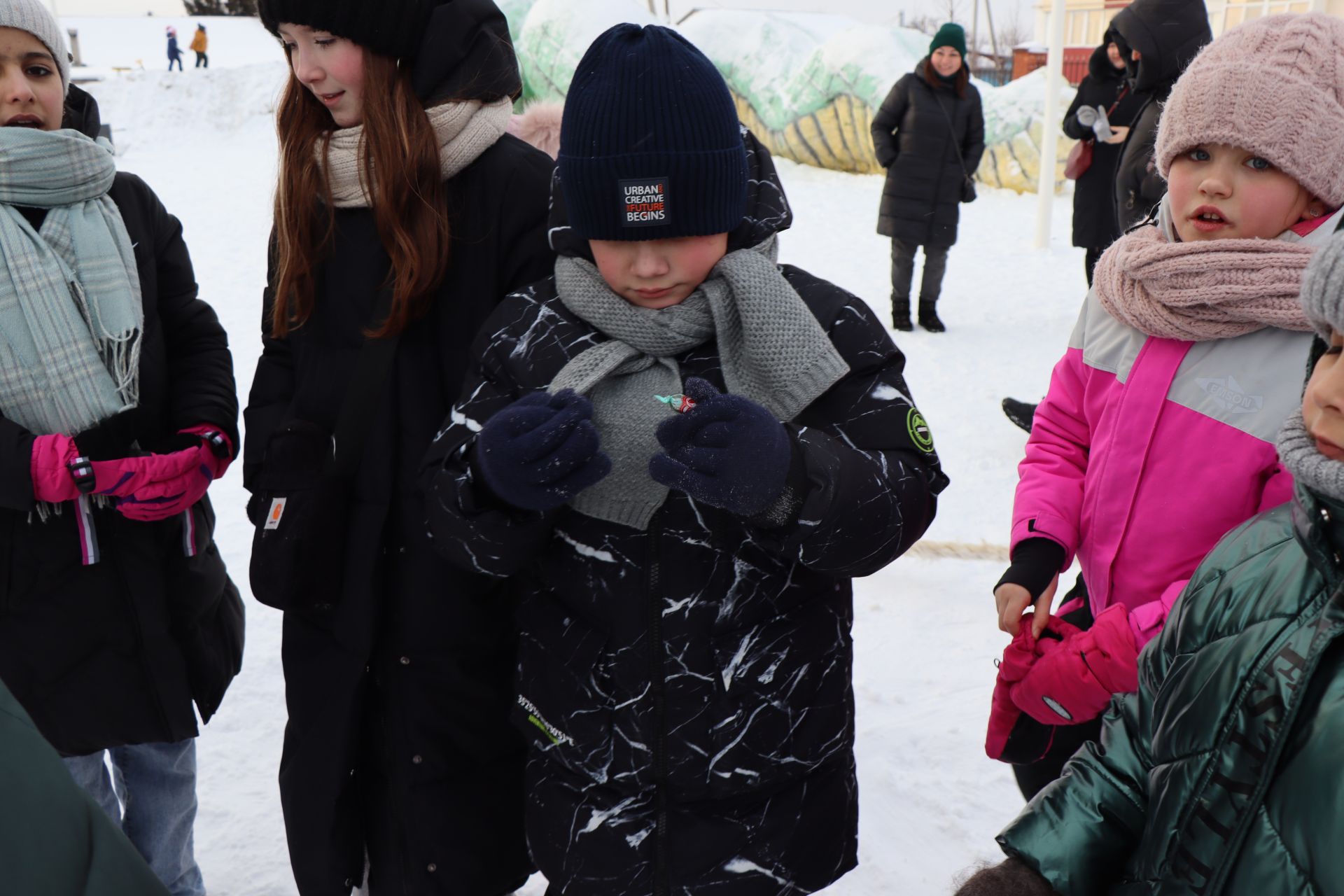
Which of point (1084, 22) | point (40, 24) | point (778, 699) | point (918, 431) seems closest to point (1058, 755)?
point (778, 699)

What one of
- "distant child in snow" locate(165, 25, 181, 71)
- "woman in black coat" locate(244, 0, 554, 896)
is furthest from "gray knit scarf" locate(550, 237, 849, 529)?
"distant child in snow" locate(165, 25, 181, 71)

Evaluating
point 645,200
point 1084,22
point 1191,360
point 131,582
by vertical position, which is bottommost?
point 1084,22

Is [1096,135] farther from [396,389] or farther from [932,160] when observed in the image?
[396,389]

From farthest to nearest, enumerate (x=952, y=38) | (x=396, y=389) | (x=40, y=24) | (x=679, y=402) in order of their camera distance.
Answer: (x=952, y=38) → (x=40, y=24) → (x=396, y=389) → (x=679, y=402)

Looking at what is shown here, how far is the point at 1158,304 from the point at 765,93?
602 inches

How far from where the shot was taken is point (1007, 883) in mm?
1131

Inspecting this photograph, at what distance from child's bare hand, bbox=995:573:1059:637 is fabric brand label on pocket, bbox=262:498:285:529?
1168 mm

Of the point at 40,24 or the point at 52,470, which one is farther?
the point at 40,24

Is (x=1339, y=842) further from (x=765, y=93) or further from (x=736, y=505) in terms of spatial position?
(x=765, y=93)

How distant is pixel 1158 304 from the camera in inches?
63.7

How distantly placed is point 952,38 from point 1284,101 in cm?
581

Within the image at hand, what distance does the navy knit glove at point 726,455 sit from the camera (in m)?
1.26

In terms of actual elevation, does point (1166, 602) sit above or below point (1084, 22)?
above

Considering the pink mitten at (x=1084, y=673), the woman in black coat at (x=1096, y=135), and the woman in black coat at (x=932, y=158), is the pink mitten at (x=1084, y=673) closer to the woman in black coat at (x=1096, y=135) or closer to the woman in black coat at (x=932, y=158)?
the woman in black coat at (x=1096, y=135)
